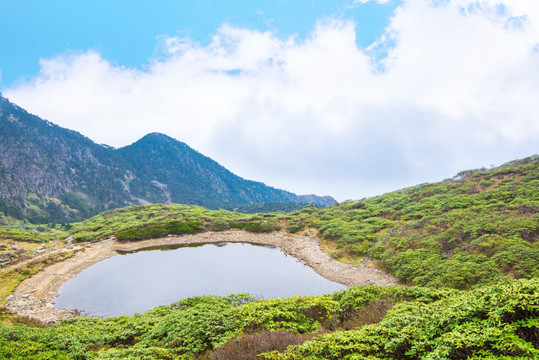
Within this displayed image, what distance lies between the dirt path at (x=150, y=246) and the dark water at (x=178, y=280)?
1.07 m

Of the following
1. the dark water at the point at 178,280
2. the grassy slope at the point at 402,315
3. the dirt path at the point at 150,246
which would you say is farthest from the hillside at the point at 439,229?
the dark water at the point at 178,280

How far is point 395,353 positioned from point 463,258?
18074 mm

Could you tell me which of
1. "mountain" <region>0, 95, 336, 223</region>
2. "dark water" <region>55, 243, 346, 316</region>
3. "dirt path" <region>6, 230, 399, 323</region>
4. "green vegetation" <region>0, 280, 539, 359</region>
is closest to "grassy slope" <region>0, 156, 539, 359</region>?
"green vegetation" <region>0, 280, 539, 359</region>

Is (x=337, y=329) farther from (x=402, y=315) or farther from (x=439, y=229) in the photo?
(x=439, y=229)

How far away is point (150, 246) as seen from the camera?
134ft

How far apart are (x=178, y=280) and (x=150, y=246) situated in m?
18.3

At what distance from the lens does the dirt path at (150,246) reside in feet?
70.1

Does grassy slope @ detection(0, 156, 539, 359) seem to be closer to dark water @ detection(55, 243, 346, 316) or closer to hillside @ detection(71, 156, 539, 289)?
hillside @ detection(71, 156, 539, 289)

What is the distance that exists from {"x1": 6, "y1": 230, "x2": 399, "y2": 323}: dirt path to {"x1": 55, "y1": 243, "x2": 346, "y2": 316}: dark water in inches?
42.0

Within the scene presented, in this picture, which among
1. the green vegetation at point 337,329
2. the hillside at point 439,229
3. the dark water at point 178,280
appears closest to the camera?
the green vegetation at point 337,329

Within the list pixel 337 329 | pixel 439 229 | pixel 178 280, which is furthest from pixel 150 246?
pixel 439 229

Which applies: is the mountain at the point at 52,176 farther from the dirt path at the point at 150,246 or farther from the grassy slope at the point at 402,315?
the grassy slope at the point at 402,315

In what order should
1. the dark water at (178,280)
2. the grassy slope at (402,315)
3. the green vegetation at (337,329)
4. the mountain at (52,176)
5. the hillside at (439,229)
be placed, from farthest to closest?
the mountain at (52,176)
the dark water at (178,280)
the hillside at (439,229)
the grassy slope at (402,315)
the green vegetation at (337,329)

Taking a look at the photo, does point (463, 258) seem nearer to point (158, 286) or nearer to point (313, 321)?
point (313, 321)
